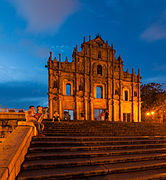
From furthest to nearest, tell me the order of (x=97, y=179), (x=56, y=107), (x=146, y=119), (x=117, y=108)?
(x=146, y=119) < (x=117, y=108) < (x=56, y=107) < (x=97, y=179)

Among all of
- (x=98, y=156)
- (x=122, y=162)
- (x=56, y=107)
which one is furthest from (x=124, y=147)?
(x=56, y=107)

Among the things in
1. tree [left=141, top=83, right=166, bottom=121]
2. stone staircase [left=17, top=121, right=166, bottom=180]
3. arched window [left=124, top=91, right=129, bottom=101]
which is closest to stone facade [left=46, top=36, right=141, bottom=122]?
arched window [left=124, top=91, right=129, bottom=101]

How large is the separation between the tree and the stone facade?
405 cm

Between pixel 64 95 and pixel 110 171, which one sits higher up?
pixel 64 95

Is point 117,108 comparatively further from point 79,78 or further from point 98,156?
point 98,156

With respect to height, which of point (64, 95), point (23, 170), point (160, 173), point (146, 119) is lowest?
point (146, 119)

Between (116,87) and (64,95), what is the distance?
1030 centimetres

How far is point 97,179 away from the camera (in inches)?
125

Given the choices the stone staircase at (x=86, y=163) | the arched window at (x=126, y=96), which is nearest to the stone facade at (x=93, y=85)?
the arched window at (x=126, y=96)

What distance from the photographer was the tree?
24406mm

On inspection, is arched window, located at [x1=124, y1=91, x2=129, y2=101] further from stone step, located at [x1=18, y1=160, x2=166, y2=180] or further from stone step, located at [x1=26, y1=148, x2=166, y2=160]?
stone step, located at [x1=18, y1=160, x2=166, y2=180]

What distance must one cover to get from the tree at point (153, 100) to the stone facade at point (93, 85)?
Answer: 405cm

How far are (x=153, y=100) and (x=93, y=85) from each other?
14767mm

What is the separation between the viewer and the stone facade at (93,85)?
63.2 ft
